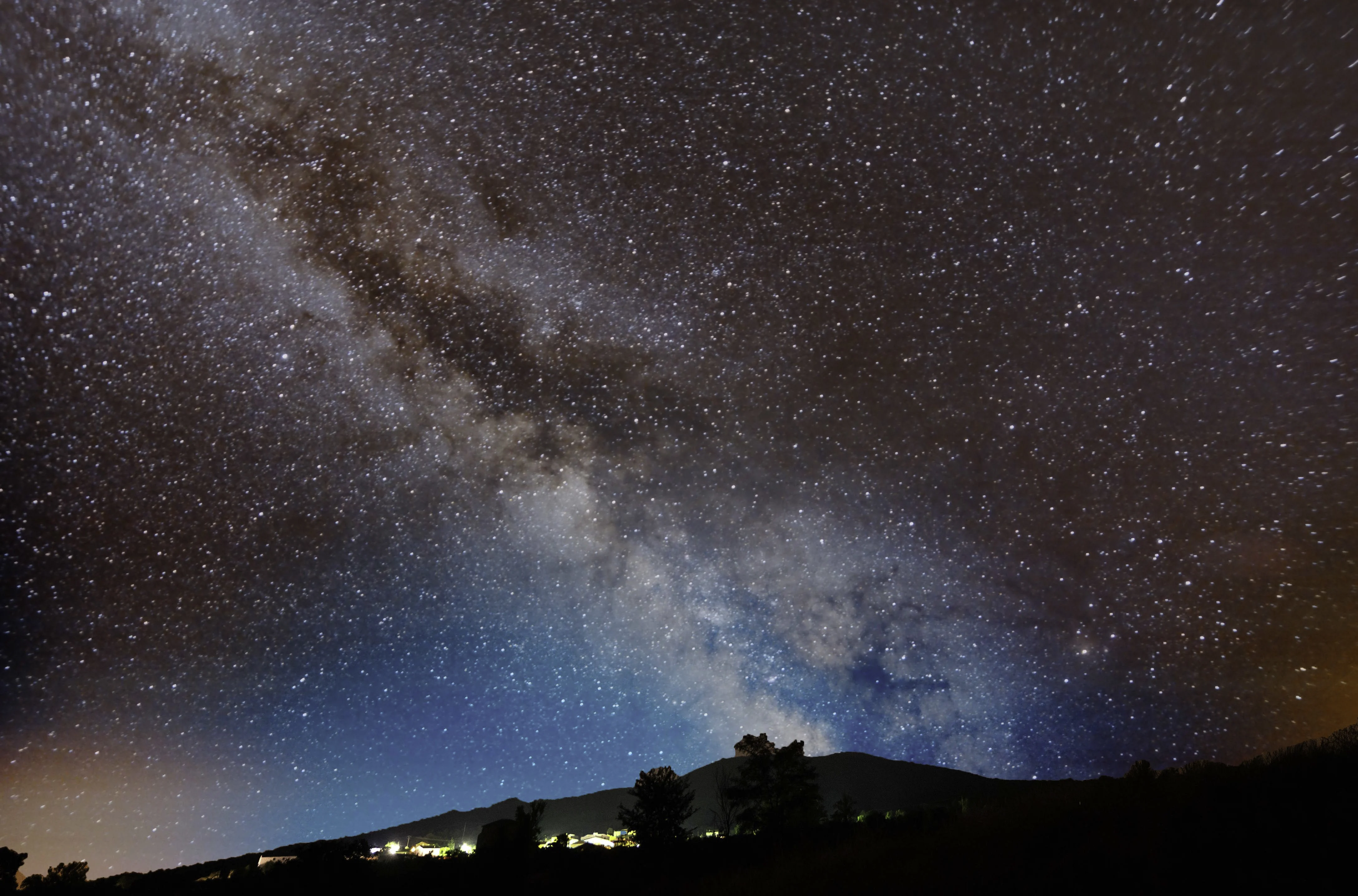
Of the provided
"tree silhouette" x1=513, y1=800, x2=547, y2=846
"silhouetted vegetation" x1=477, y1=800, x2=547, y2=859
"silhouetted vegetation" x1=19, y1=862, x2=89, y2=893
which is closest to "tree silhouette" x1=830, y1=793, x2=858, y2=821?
"tree silhouette" x1=513, y1=800, x2=547, y2=846

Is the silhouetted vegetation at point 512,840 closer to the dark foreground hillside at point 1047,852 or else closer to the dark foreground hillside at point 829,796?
the dark foreground hillside at point 1047,852

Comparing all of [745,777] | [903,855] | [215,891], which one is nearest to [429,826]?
[745,777]

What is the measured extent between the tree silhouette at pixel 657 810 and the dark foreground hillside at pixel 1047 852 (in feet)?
20.4

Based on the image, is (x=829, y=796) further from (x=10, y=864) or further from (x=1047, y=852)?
(x=1047, y=852)

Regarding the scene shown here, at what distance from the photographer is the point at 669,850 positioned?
15.0m

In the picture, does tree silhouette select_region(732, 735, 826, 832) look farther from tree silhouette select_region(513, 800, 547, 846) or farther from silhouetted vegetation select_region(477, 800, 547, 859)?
silhouetted vegetation select_region(477, 800, 547, 859)

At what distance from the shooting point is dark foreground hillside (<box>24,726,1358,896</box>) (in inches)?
198

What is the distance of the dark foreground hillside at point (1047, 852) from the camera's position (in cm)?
503

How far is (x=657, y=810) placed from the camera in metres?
21.4

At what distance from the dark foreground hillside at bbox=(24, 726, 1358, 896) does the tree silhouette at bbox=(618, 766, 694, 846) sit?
6.21 metres

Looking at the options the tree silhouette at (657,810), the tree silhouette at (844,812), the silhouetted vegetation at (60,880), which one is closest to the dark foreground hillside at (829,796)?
the silhouetted vegetation at (60,880)

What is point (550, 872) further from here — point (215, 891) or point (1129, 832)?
point (1129, 832)

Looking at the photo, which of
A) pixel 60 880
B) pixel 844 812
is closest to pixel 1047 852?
pixel 844 812

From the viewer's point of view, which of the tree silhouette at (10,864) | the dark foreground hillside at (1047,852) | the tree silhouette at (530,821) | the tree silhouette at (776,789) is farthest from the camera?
the tree silhouette at (10,864)
